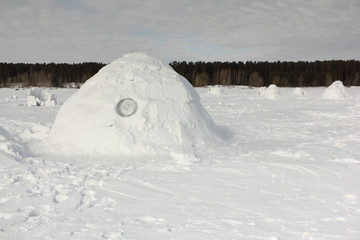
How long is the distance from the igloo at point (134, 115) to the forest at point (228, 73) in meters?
31.3

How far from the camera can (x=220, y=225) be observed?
3303mm

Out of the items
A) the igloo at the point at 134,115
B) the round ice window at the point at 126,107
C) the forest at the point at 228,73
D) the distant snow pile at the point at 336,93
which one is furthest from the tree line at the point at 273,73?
the round ice window at the point at 126,107

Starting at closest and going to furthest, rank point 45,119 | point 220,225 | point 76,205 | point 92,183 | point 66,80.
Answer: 1. point 220,225
2. point 76,205
3. point 92,183
4. point 45,119
5. point 66,80

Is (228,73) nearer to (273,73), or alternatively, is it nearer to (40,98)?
(273,73)

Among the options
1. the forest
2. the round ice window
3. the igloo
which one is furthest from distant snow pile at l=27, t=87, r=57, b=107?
the forest

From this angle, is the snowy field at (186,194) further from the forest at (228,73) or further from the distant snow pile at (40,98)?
the forest at (228,73)

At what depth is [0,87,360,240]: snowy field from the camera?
10.5ft

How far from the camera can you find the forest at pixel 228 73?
3997cm

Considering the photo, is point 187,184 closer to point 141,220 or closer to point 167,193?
point 167,193

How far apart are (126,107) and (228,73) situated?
37.8 m

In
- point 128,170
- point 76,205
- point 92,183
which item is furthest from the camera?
point 128,170

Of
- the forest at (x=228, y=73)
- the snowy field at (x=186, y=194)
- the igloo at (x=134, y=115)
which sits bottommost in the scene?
the snowy field at (x=186, y=194)

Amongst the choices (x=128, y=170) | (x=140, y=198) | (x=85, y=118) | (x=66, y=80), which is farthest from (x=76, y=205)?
(x=66, y=80)

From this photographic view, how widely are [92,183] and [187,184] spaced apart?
1.35 m
